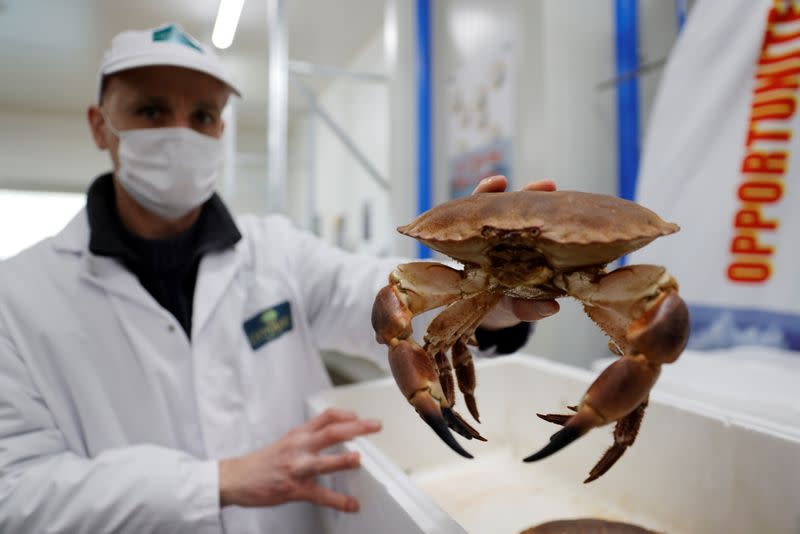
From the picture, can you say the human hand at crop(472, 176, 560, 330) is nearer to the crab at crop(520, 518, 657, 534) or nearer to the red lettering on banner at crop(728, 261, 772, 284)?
the crab at crop(520, 518, 657, 534)

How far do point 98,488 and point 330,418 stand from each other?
353 millimetres

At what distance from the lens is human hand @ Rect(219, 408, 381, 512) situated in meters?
0.65

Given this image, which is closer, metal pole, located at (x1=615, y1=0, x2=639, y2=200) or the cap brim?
the cap brim

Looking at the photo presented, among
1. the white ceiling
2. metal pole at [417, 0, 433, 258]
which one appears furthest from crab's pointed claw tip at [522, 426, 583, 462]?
metal pole at [417, 0, 433, 258]

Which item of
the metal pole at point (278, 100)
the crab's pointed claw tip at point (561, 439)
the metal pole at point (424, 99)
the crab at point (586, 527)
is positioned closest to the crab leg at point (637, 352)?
the crab's pointed claw tip at point (561, 439)

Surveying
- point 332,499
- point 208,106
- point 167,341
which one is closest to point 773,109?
point 332,499

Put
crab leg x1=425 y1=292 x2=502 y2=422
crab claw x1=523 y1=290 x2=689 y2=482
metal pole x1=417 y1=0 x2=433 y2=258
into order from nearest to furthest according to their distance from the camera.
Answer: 1. crab claw x1=523 y1=290 x2=689 y2=482
2. crab leg x1=425 y1=292 x2=502 y2=422
3. metal pole x1=417 y1=0 x2=433 y2=258

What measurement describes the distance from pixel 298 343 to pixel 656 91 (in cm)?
101

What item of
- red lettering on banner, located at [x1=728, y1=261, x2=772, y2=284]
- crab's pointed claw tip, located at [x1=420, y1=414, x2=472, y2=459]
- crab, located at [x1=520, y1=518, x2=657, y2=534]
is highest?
crab's pointed claw tip, located at [x1=420, y1=414, x2=472, y2=459]

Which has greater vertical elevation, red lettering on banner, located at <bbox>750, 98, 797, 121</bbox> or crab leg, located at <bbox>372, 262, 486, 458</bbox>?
red lettering on banner, located at <bbox>750, 98, 797, 121</bbox>

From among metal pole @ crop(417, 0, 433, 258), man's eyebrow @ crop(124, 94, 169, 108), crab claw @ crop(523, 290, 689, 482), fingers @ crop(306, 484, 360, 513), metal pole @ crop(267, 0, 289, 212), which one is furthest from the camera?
metal pole @ crop(417, 0, 433, 258)

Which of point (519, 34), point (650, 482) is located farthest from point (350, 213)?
point (650, 482)

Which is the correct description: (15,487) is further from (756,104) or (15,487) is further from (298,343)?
(756,104)

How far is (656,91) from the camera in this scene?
41.3 inches
